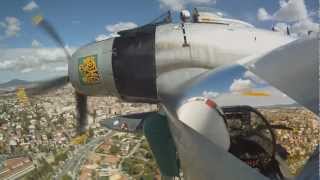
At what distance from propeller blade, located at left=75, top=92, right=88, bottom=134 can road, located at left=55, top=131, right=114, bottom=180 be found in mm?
40356

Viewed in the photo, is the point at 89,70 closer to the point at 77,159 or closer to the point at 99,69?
the point at 99,69

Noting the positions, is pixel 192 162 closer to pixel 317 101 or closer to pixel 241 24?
pixel 317 101

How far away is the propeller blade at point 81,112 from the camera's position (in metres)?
7.19

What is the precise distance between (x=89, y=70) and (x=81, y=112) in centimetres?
192

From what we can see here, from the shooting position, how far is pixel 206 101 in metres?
2.65

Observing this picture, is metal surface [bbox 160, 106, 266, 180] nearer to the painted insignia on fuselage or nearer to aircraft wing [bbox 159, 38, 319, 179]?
aircraft wing [bbox 159, 38, 319, 179]

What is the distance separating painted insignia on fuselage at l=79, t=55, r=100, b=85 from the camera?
18.0 feet

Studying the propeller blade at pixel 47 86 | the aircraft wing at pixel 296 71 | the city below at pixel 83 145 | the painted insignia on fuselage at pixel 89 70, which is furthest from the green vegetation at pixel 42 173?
the aircraft wing at pixel 296 71

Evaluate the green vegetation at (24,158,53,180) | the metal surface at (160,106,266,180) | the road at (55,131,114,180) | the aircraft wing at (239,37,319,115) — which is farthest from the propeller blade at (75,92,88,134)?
the green vegetation at (24,158,53,180)

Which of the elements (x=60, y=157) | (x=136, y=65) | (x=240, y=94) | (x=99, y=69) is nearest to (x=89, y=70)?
(x=99, y=69)

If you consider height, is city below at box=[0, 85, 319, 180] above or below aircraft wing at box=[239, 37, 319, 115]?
below

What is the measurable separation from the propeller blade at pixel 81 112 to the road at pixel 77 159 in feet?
132

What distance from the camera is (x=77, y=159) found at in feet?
192

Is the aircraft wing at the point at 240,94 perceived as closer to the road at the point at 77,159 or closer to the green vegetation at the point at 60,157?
the road at the point at 77,159
